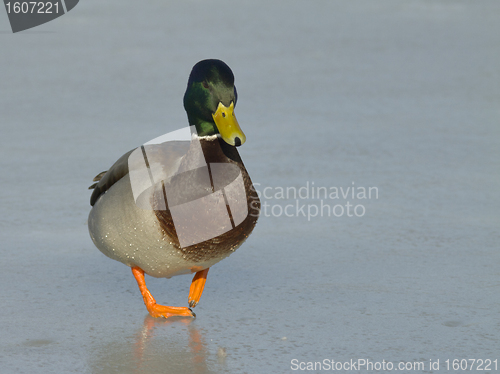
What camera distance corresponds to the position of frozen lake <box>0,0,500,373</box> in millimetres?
2803

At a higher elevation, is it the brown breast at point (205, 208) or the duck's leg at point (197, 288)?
the brown breast at point (205, 208)

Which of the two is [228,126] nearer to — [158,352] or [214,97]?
[214,97]

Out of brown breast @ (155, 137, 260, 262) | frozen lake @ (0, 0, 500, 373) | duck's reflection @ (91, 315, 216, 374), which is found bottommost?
frozen lake @ (0, 0, 500, 373)

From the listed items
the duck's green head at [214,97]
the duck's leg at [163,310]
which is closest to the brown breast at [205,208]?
the duck's green head at [214,97]

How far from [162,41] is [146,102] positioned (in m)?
1.88

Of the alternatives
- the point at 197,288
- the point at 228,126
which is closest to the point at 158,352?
the point at 197,288

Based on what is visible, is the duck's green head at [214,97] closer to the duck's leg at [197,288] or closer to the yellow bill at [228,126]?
the yellow bill at [228,126]

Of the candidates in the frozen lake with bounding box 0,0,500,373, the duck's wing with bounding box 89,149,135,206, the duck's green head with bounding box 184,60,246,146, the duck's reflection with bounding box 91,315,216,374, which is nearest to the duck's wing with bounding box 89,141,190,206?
the duck's wing with bounding box 89,149,135,206

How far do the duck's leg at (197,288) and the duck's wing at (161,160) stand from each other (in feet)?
1.80

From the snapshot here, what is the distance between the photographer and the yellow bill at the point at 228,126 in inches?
110

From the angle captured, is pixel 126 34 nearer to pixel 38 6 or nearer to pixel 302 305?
pixel 38 6

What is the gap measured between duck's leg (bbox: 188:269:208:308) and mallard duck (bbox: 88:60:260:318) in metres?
0.09

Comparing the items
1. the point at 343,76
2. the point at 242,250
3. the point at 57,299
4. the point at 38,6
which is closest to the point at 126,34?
the point at 38,6

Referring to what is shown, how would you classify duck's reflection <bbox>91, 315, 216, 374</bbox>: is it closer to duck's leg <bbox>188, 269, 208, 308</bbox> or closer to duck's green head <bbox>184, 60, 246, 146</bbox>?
duck's leg <bbox>188, 269, 208, 308</bbox>
